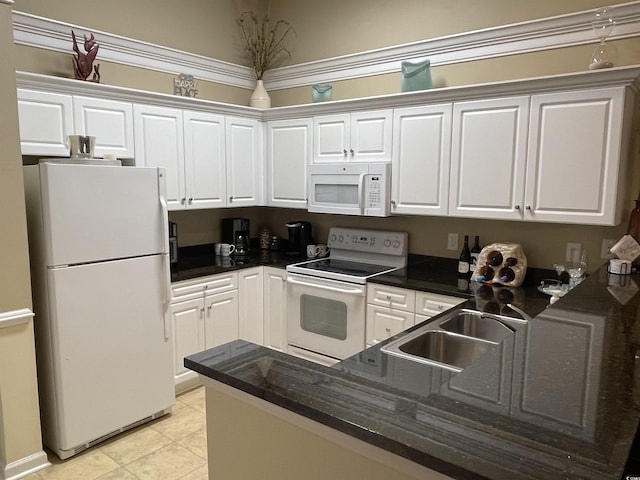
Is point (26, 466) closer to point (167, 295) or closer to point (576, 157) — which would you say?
point (167, 295)

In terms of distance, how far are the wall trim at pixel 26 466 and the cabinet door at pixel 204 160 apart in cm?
187

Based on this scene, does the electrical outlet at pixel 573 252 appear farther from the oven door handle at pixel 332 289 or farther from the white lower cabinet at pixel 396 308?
the oven door handle at pixel 332 289

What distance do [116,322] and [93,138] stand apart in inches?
43.7

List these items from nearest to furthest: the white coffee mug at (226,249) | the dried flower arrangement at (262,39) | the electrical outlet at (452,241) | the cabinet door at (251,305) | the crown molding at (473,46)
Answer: the crown molding at (473,46) → the electrical outlet at (452,241) → the cabinet door at (251,305) → the white coffee mug at (226,249) → the dried flower arrangement at (262,39)

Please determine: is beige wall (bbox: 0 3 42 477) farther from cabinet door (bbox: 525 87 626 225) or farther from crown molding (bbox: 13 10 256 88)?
cabinet door (bbox: 525 87 626 225)

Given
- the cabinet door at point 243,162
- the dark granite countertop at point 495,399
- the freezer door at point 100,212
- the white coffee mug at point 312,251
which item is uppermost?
the cabinet door at point 243,162

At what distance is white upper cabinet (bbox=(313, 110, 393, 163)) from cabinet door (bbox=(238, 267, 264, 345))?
3.58 ft

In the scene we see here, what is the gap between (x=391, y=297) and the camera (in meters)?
3.12

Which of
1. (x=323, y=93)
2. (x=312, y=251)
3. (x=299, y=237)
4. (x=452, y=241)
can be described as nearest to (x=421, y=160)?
(x=452, y=241)

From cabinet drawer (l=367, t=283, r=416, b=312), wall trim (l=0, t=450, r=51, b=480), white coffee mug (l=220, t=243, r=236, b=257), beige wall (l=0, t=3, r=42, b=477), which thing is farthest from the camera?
white coffee mug (l=220, t=243, r=236, b=257)

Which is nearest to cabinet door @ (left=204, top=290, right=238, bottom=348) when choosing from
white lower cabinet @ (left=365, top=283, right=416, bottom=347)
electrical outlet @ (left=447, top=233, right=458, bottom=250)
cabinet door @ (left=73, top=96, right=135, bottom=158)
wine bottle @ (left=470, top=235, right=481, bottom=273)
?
white lower cabinet @ (left=365, top=283, right=416, bottom=347)

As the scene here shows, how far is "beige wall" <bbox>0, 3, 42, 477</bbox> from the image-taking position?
7.51 feet

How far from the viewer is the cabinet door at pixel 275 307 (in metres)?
3.78

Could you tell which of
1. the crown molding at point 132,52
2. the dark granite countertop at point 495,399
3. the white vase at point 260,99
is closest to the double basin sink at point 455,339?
the dark granite countertop at point 495,399
